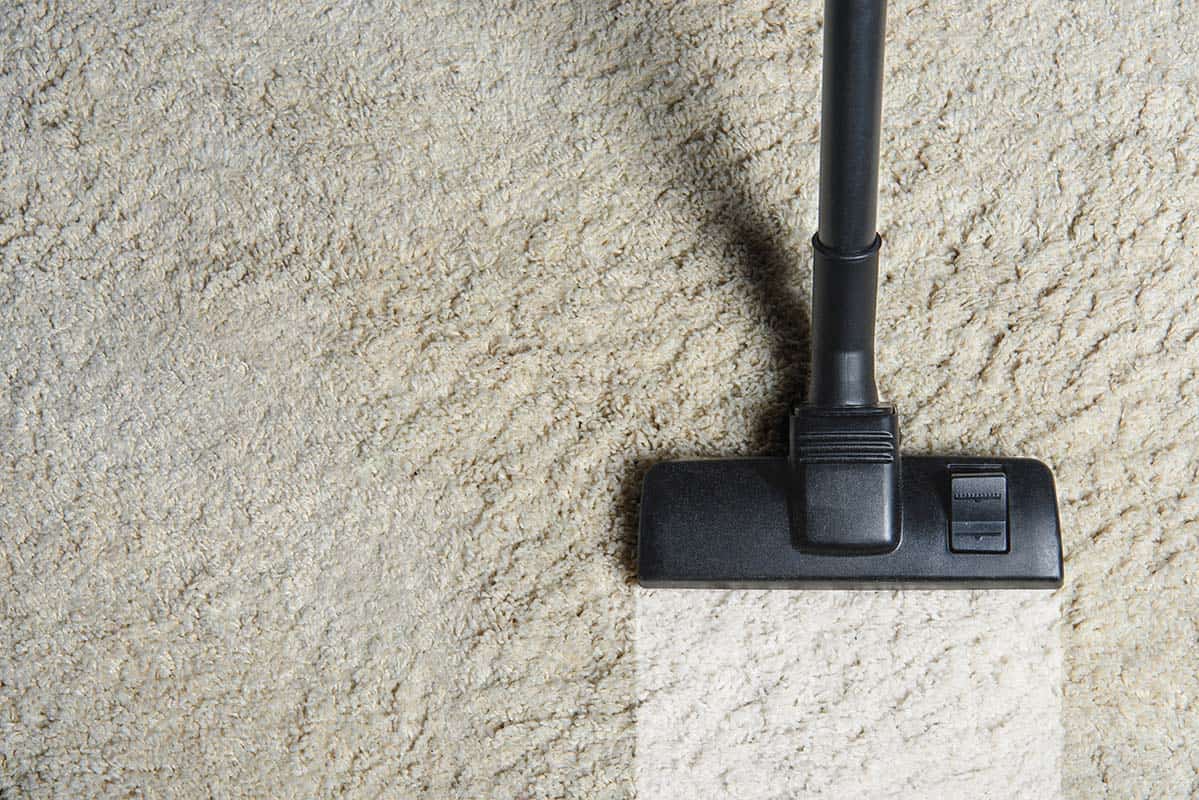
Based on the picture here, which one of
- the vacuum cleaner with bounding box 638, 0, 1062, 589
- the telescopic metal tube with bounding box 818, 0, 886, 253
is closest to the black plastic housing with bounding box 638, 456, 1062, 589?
the vacuum cleaner with bounding box 638, 0, 1062, 589

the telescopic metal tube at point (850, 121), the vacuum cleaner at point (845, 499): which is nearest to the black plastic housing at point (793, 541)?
the vacuum cleaner at point (845, 499)

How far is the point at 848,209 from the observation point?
619mm

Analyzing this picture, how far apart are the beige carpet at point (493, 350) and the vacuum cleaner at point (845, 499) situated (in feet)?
0.19

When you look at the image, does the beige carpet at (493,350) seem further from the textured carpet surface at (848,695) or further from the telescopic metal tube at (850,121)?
the telescopic metal tube at (850,121)

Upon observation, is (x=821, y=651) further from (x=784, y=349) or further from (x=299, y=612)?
(x=299, y=612)

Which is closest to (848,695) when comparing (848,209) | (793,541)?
(793,541)

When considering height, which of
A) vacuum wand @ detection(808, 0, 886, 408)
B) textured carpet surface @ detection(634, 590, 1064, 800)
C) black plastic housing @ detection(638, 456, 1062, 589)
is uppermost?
vacuum wand @ detection(808, 0, 886, 408)

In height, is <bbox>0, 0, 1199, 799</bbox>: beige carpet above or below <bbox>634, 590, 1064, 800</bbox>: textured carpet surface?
above

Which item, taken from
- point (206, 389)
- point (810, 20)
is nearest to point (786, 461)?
point (810, 20)

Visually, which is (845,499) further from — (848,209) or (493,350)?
(493,350)

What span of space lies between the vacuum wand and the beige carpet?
3.2 inches

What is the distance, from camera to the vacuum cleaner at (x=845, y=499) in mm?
646

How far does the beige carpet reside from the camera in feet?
2.43

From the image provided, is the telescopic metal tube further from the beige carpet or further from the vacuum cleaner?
the beige carpet
